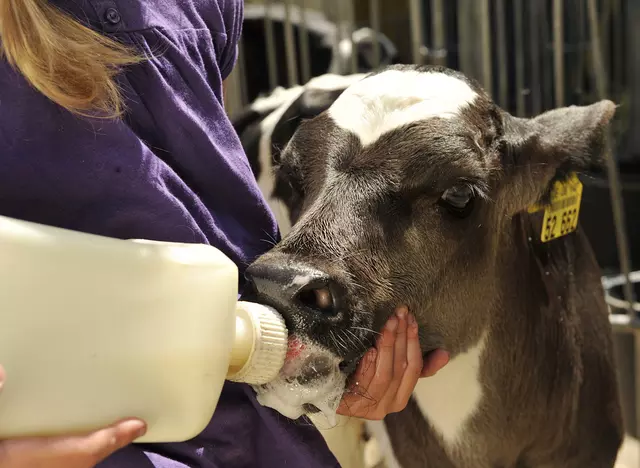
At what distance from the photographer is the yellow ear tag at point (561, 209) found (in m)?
1.33

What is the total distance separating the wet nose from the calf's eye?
25cm

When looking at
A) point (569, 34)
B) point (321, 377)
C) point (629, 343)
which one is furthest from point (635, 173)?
point (321, 377)

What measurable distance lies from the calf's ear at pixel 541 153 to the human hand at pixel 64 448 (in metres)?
0.75

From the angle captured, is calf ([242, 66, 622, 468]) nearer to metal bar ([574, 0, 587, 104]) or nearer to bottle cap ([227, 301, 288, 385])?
bottle cap ([227, 301, 288, 385])

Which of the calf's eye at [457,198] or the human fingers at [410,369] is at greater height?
the calf's eye at [457,198]

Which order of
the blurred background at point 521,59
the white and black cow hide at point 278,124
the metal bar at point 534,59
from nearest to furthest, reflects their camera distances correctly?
1. the white and black cow hide at point 278,124
2. the blurred background at point 521,59
3. the metal bar at point 534,59

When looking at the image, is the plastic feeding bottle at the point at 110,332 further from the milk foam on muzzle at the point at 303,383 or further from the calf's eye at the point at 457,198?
the calf's eye at the point at 457,198

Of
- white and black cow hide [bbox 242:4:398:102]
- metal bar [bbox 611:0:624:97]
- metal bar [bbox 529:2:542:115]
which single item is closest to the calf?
metal bar [bbox 529:2:542:115]

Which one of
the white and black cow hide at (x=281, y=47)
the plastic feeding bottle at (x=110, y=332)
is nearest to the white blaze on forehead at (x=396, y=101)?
the plastic feeding bottle at (x=110, y=332)

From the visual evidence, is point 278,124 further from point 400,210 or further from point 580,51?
point 580,51

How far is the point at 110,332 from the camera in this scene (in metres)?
0.74

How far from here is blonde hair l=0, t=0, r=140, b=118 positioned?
2.63 ft

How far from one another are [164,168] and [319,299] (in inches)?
9.9

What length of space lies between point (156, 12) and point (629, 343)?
6.20 ft
